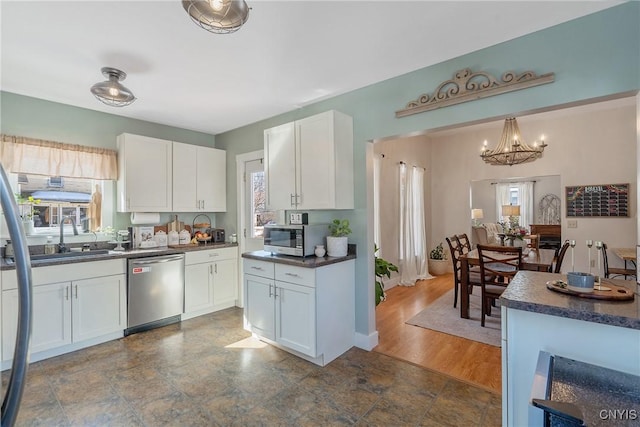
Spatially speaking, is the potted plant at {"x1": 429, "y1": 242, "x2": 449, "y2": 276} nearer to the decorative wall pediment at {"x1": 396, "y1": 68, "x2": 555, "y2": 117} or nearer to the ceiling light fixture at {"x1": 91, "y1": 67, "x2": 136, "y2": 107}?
the decorative wall pediment at {"x1": 396, "y1": 68, "x2": 555, "y2": 117}

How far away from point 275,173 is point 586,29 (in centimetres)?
266

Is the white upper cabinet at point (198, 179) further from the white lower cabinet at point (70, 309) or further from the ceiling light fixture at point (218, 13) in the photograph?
the ceiling light fixture at point (218, 13)

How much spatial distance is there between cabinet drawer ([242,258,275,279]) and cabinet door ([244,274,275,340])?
39mm

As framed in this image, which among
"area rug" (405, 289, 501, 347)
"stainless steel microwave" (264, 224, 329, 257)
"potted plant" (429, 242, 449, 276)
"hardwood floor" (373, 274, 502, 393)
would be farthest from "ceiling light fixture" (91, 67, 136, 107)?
"potted plant" (429, 242, 449, 276)

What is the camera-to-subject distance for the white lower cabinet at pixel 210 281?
3729 millimetres

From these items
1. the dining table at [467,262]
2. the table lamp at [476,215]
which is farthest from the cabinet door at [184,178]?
the table lamp at [476,215]

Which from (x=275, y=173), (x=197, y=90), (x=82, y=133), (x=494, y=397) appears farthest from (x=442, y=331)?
(x=82, y=133)

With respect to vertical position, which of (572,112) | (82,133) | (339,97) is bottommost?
(82,133)

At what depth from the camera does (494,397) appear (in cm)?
217

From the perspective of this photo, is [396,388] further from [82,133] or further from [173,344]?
[82,133]

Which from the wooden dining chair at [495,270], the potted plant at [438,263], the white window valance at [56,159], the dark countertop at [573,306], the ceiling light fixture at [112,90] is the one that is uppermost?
the ceiling light fixture at [112,90]

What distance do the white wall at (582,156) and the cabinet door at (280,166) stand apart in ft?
13.6

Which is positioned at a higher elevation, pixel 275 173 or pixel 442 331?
pixel 275 173

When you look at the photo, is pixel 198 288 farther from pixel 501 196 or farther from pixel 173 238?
pixel 501 196
